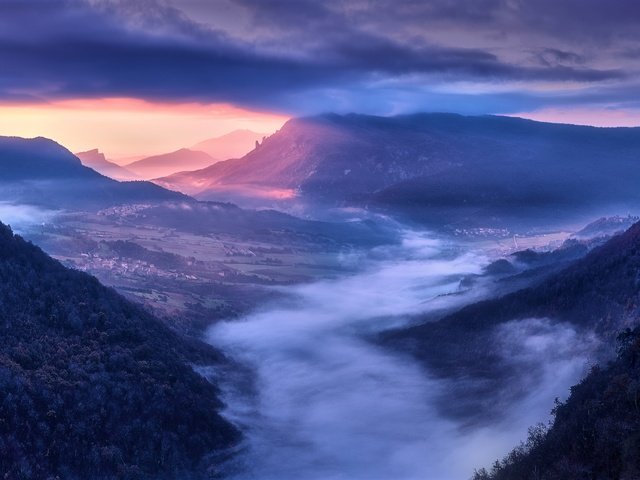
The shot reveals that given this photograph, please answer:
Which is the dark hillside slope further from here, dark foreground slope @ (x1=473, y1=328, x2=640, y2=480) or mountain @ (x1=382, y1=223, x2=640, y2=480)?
dark foreground slope @ (x1=473, y1=328, x2=640, y2=480)

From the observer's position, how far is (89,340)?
311ft

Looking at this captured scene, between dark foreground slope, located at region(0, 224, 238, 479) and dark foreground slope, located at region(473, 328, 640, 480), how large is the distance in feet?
114

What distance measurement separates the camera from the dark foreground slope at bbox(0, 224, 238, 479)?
7212 cm

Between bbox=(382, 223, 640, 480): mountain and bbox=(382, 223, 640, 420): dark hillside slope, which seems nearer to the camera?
bbox=(382, 223, 640, 480): mountain

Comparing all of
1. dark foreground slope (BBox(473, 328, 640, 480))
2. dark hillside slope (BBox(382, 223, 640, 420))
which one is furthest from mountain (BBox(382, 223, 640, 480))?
dark hillside slope (BBox(382, 223, 640, 420))

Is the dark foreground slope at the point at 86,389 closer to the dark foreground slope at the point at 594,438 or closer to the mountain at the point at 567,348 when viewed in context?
the mountain at the point at 567,348

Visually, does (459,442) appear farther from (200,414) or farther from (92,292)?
(92,292)

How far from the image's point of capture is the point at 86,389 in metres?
81.9

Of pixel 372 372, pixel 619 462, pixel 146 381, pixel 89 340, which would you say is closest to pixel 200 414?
pixel 146 381

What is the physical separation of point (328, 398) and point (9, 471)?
57662mm

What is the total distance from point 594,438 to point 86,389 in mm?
50702

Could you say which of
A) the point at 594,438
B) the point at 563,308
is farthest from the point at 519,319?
the point at 594,438

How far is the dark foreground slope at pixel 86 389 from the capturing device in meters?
72.1

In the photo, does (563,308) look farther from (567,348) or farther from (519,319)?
(567,348)
